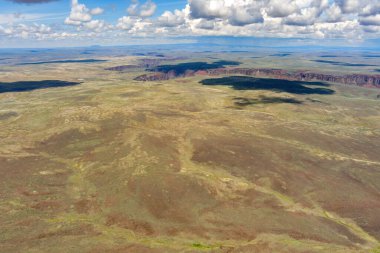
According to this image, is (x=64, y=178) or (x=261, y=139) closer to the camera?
(x=64, y=178)

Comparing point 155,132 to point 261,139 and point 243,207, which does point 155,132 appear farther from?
point 243,207

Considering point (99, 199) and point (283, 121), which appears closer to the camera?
point (99, 199)

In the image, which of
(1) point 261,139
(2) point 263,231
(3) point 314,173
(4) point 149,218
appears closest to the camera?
(2) point 263,231

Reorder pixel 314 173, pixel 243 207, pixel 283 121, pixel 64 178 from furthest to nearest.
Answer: pixel 283 121
pixel 314 173
pixel 64 178
pixel 243 207

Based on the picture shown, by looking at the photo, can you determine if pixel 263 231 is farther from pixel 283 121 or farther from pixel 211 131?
pixel 283 121

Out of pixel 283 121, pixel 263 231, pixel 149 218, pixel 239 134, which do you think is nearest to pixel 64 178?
pixel 149 218

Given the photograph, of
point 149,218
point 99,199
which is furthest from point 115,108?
Answer: point 149,218

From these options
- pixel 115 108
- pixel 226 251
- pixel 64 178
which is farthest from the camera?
pixel 115 108

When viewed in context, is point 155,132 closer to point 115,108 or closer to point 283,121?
point 115,108

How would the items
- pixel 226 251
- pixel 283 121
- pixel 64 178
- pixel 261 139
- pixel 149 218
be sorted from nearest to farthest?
pixel 226 251 → pixel 149 218 → pixel 64 178 → pixel 261 139 → pixel 283 121
